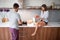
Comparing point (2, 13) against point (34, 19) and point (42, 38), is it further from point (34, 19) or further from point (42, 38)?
point (42, 38)

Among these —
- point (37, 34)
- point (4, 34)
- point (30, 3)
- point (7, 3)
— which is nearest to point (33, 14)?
point (30, 3)

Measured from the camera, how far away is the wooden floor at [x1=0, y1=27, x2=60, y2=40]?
108 inches

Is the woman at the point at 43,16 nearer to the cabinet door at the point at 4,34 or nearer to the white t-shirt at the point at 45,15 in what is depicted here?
the white t-shirt at the point at 45,15

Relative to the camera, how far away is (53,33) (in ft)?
9.19

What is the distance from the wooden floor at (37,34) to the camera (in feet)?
9.04

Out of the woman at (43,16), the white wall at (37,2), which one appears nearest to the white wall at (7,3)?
the white wall at (37,2)

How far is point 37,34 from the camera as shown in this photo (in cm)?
279

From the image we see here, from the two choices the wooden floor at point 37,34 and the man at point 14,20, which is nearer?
the man at point 14,20

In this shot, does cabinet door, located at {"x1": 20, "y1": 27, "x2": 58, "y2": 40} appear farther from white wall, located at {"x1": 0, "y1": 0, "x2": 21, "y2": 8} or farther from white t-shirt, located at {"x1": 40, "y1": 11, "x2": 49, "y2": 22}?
white wall, located at {"x1": 0, "y1": 0, "x2": 21, "y2": 8}

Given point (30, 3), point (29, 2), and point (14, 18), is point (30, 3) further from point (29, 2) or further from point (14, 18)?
point (14, 18)

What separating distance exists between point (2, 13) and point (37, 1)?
3.30 ft

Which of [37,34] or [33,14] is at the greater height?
[33,14]

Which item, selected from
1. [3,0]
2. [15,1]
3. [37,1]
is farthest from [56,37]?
[3,0]

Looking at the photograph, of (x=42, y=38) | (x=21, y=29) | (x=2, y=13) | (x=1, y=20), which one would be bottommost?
(x=42, y=38)
